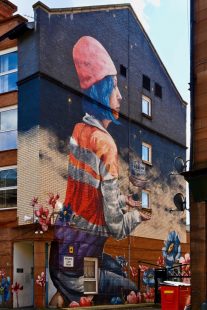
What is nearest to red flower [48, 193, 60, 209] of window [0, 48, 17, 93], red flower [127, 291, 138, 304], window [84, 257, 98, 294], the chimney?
window [84, 257, 98, 294]

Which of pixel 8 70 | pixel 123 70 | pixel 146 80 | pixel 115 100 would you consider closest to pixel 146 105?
pixel 146 80

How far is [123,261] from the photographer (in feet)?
87.5

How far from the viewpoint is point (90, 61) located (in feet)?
87.1

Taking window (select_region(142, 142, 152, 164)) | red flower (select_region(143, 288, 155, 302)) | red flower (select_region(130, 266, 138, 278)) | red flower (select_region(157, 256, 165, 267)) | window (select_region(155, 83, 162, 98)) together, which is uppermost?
window (select_region(155, 83, 162, 98))

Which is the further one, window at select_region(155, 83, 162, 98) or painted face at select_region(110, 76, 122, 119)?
window at select_region(155, 83, 162, 98)

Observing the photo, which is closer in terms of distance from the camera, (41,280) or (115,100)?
(41,280)

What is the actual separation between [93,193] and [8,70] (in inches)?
255

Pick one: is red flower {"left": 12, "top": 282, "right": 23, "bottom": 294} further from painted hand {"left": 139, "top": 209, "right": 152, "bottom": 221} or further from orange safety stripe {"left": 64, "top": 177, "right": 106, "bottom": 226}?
painted hand {"left": 139, "top": 209, "right": 152, "bottom": 221}

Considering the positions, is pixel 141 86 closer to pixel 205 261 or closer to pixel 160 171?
pixel 160 171

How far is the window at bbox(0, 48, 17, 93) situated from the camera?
973 inches

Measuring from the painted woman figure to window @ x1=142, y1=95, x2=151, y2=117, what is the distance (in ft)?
8.16

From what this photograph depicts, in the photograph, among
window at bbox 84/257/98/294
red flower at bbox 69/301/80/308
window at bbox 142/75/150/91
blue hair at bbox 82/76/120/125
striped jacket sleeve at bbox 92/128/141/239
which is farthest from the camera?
window at bbox 142/75/150/91

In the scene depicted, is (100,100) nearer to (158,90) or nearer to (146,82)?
(146,82)

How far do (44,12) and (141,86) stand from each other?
7987mm
